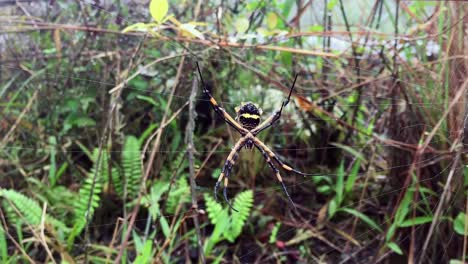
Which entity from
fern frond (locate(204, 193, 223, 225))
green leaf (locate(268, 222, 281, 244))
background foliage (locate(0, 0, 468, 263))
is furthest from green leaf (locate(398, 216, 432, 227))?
fern frond (locate(204, 193, 223, 225))

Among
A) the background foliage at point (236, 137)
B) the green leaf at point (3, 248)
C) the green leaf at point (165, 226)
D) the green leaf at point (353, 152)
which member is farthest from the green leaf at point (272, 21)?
the green leaf at point (3, 248)

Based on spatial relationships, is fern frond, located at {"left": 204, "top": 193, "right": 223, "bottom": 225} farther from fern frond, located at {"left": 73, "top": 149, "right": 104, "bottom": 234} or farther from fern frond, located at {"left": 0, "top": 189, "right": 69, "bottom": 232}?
fern frond, located at {"left": 0, "top": 189, "right": 69, "bottom": 232}

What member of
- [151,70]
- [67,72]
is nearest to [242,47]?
[151,70]

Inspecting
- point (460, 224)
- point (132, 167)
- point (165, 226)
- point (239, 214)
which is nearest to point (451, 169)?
point (460, 224)

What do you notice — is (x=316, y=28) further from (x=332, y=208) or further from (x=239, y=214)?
(x=239, y=214)

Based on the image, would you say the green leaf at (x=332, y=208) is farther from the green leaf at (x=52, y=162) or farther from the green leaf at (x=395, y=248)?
the green leaf at (x=52, y=162)

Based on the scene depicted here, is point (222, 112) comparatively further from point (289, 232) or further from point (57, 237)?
point (57, 237)
